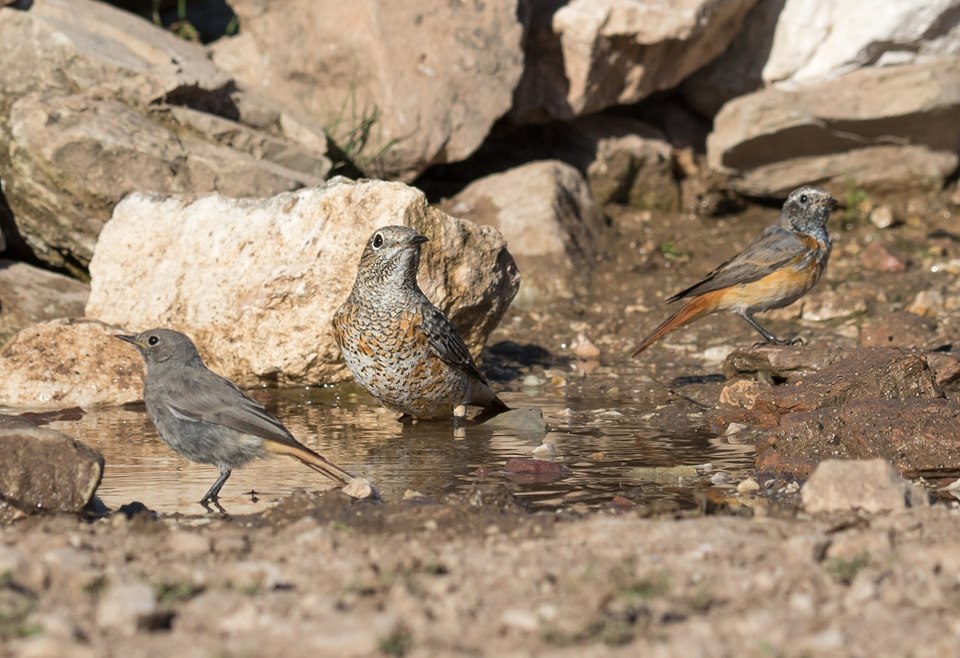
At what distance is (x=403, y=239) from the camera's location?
7.84 m

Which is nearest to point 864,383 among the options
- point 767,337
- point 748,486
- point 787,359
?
point 787,359

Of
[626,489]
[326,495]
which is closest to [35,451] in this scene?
[326,495]

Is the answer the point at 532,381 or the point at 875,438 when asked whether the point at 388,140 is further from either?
the point at 875,438

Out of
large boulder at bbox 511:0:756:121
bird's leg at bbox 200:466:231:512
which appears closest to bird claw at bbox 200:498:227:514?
bird's leg at bbox 200:466:231:512

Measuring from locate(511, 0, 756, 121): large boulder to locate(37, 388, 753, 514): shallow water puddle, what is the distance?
13.5 ft

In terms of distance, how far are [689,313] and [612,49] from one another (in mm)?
3468

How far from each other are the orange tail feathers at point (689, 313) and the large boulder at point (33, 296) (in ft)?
13.4

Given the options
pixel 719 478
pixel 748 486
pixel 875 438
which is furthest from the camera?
pixel 875 438

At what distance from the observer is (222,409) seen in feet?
20.8

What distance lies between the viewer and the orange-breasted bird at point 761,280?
9.78 m

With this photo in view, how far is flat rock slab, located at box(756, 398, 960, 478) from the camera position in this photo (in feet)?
22.2

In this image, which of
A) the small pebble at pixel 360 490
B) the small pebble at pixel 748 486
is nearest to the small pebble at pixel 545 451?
the small pebble at pixel 748 486

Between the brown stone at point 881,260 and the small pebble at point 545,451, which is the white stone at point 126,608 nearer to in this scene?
the small pebble at point 545,451

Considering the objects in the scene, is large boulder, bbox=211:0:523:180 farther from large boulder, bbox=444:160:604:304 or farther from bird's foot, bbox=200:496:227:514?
bird's foot, bbox=200:496:227:514
